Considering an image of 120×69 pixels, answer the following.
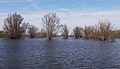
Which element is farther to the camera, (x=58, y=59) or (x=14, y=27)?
(x=14, y=27)

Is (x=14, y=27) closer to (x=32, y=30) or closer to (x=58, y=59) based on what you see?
(x=32, y=30)

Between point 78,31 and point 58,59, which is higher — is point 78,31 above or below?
above

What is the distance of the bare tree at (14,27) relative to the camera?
385ft

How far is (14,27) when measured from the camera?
117m

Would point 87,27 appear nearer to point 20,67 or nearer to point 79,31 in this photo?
point 79,31

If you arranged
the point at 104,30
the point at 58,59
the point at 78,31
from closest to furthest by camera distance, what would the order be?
the point at 58,59, the point at 104,30, the point at 78,31

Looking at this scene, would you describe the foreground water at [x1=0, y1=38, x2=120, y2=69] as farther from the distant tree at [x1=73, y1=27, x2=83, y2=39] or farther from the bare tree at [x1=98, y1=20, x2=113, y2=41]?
the distant tree at [x1=73, y1=27, x2=83, y2=39]

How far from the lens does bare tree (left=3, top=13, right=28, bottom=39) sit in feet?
385

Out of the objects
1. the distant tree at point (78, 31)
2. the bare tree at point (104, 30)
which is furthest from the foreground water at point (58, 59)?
the distant tree at point (78, 31)

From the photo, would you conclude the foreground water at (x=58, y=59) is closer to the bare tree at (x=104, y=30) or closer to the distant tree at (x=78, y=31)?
the bare tree at (x=104, y=30)

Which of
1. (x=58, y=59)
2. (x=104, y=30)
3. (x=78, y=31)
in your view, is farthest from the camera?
(x=78, y=31)

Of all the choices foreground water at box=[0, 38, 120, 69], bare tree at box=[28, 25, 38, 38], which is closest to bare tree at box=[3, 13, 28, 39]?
bare tree at box=[28, 25, 38, 38]

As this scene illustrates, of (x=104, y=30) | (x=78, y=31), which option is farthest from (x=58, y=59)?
(x=78, y=31)

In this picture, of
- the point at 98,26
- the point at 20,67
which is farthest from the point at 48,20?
the point at 20,67
